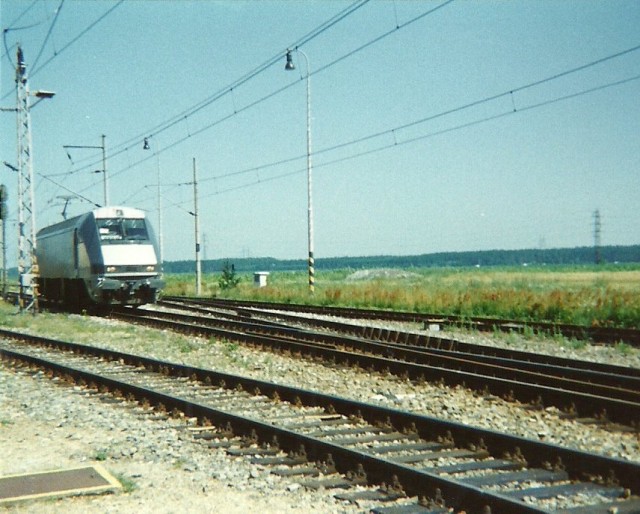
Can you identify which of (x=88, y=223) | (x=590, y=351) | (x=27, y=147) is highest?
(x=27, y=147)

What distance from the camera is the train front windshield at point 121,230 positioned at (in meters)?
22.5

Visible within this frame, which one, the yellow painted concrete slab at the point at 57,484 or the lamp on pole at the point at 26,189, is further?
the lamp on pole at the point at 26,189

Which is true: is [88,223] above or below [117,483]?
above

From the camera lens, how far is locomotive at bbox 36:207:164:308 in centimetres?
2219

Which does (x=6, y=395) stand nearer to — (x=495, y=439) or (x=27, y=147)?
(x=495, y=439)

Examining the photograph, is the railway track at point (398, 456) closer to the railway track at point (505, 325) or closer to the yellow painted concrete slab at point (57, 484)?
the yellow painted concrete slab at point (57, 484)

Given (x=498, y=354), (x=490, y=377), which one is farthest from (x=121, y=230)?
(x=490, y=377)

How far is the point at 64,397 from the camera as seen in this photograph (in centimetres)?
952

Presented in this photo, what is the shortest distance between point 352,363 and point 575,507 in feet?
23.3

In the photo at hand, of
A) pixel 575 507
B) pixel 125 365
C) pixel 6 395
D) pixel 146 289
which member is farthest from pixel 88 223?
pixel 575 507

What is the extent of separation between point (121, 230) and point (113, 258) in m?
1.08

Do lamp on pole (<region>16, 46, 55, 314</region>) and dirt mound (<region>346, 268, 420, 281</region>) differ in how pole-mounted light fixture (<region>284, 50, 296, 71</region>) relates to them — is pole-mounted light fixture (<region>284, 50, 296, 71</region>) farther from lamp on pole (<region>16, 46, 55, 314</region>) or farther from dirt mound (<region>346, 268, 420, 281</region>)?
dirt mound (<region>346, 268, 420, 281</region>)

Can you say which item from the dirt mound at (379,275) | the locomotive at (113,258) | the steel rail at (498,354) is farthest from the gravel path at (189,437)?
the dirt mound at (379,275)

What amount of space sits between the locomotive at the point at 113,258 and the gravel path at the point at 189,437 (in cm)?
989
